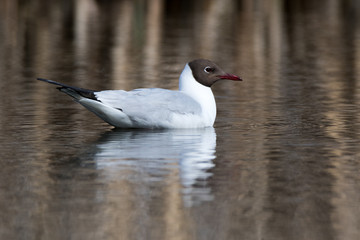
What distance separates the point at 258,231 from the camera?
663cm

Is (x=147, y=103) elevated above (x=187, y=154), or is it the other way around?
(x=147, y=103)

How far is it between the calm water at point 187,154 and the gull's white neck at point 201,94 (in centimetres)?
18

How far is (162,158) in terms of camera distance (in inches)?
377

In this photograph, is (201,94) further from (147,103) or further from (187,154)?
(187,154)

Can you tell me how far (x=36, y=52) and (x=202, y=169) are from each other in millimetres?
15112

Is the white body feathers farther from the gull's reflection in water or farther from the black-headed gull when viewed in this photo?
the gull's reflection in water

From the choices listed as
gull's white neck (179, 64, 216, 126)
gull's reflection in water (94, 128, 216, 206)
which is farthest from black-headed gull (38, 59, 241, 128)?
gull's reflection in water (94, 128, 216, 206)

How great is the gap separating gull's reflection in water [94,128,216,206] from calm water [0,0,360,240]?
0.02m

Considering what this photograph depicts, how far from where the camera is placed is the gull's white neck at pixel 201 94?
11766 millimetres

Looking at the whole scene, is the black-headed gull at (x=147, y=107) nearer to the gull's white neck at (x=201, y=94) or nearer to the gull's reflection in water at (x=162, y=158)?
the gull's white neck at (x=201, y=94)

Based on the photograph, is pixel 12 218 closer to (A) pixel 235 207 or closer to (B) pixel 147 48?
(A) pixel 235 207

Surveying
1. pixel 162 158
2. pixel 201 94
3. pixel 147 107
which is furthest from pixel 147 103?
pixel 162 158

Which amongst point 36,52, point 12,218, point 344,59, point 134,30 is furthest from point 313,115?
point 134,30

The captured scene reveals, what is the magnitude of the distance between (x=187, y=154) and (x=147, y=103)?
170 cm
